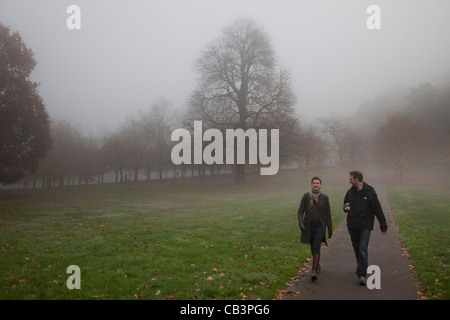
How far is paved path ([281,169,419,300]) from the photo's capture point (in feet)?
19.4

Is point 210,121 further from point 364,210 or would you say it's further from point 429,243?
point 364,210

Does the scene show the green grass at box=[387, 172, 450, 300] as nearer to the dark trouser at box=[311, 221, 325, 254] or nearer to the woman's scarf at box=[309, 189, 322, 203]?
the dark trouser at box=[311, 221, 325, 254]

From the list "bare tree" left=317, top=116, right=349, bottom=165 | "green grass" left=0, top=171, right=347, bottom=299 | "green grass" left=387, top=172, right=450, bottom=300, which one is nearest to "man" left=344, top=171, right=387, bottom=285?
"green grass" left=387, top=172, right=450, bottom=300

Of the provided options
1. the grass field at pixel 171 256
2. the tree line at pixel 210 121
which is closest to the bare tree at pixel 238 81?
the tree line at pixel 210 121

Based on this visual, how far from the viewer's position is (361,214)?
6.98m

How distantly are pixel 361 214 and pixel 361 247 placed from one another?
782 mm

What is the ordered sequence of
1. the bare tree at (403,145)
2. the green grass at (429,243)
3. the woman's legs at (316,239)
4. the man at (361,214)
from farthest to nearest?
the bare tree at (403,145)
the woman's legs at (316,239)
the man at (361,214)
the green grass at (429,243)

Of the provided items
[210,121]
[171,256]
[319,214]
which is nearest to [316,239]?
[319,214]

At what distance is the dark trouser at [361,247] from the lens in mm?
6664

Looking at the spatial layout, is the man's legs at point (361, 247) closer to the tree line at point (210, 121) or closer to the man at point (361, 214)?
the man at point (361, 214)

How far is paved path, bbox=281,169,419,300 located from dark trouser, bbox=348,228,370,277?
344 mm
